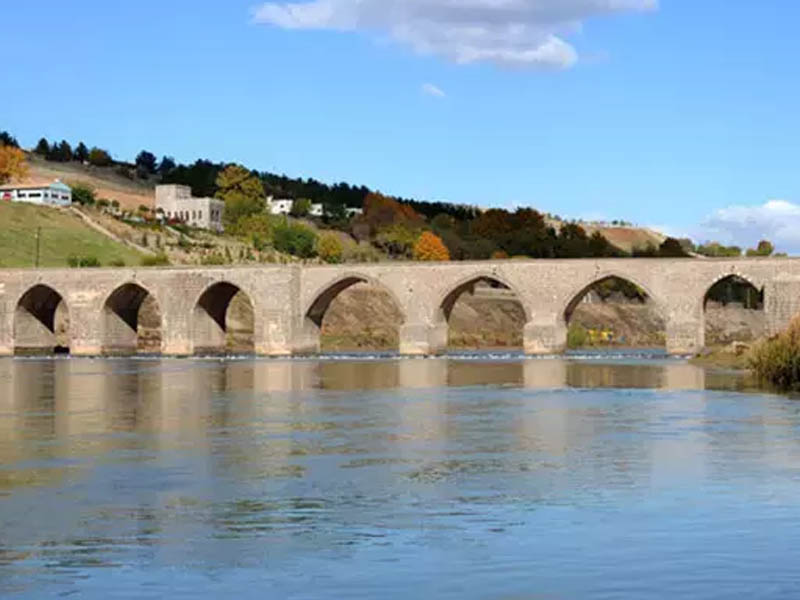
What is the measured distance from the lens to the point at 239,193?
15062 centimetres

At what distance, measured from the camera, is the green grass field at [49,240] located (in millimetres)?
93125

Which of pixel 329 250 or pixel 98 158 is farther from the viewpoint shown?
pixel 98 158

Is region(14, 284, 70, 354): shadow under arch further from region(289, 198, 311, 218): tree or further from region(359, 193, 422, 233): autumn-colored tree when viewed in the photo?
region(289, 198, 311, 218): tree

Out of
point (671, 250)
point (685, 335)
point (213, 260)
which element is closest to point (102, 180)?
point (671, 250)

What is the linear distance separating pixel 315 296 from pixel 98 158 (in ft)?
401

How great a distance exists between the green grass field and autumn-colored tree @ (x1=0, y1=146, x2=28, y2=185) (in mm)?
28595

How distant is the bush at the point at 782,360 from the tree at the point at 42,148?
153797 millimetres

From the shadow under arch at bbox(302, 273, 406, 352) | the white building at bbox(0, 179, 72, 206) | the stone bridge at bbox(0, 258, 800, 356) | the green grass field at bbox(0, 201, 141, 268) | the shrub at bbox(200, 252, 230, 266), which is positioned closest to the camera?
the stone bridge at bbox(0, 258, 800, 356)

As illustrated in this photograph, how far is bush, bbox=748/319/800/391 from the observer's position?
34.6 m

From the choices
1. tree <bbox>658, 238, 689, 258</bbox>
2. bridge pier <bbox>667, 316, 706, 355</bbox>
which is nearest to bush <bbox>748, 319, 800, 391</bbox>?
bridge pier <bbox>667, 316, 706, 355</bbox>

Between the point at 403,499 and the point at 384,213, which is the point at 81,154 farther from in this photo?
the point at 403,499

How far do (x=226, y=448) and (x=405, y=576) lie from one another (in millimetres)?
10378

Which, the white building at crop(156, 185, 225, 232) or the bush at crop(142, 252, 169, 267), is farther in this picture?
the white building at crop(156, 185, 225, 232)

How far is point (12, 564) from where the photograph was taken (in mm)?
12039
